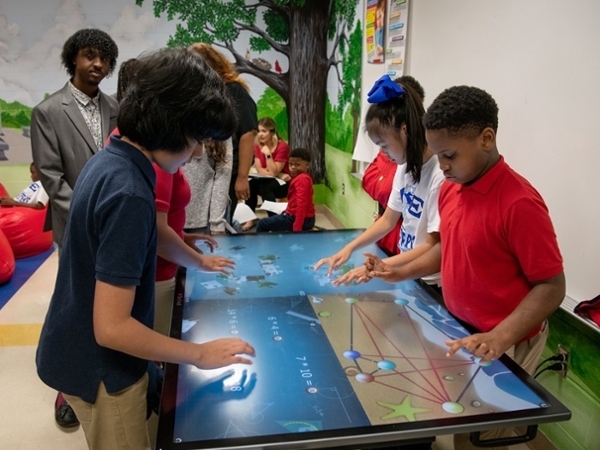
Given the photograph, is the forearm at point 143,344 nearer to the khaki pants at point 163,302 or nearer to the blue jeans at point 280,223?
the khaki pants at point 163,302

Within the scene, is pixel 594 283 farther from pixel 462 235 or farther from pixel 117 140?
pixel 117 140

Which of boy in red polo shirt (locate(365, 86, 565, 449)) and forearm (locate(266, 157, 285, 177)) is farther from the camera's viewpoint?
forearm (locate(266, 157, 285, 177))

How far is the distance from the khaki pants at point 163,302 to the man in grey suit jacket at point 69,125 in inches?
32.3

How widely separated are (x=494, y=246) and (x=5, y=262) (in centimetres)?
353

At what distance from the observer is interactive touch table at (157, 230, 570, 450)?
106cm

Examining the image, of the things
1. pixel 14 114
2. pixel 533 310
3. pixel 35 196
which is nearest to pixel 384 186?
pixel 533 310

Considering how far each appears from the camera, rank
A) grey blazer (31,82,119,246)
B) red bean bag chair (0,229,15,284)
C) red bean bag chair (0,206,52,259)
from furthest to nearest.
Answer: red bean bag chair (0,206,52,259)
red bean bag chair (0,229,15,284)
grey blazer (31,82,119,246)

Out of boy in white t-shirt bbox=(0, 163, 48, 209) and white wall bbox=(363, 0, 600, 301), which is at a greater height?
white wall bbox=(363, 0, 600, 301)

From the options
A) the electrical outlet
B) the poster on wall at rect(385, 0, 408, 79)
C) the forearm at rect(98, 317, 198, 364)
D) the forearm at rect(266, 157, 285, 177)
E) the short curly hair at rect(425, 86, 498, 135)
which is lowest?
the electrical outlet

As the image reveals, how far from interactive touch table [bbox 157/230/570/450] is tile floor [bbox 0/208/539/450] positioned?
94 centimetres

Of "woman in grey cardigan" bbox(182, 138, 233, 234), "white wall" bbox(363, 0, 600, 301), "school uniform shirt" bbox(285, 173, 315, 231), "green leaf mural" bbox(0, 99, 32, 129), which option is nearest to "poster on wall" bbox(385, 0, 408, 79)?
"white wall" bbox(363, 0, 600, 301)

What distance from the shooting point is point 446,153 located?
1.39m

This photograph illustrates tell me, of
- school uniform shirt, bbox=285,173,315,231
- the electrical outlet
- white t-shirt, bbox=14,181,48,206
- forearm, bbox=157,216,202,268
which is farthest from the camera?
white t-shirt, bbox=14,181,48,206

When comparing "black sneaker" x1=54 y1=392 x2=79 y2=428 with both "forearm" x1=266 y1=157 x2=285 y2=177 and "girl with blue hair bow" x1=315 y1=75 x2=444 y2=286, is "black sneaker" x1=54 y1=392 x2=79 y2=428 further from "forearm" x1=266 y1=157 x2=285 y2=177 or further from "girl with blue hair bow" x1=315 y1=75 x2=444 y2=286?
"forearm" x1=266 y1=157 x2=285 y2=177
